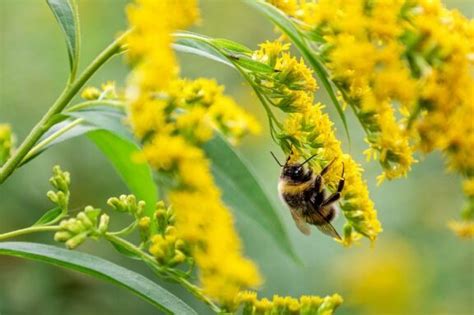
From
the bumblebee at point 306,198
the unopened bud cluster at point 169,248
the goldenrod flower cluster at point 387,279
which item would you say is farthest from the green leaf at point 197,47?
the goldenrod flower cluster at point 387,279

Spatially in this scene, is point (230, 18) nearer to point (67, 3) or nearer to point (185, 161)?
point (67, 3)

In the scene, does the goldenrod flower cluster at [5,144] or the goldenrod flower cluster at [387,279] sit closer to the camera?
the goldenrod flower cluster at [5,144]

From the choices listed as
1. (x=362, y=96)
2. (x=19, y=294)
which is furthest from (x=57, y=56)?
(x=362, y=96)

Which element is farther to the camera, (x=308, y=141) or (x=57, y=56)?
(x=57, y=56)

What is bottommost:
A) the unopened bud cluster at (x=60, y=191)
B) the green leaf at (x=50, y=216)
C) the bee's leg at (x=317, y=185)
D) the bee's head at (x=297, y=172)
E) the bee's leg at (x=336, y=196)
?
the green leaf at (x=50, y=216)

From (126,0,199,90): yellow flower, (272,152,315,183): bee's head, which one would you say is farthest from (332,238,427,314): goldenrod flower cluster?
(126,0,199,90): yellow flower

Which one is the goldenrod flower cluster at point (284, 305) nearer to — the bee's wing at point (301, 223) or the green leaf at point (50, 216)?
the green leaf at point (50, 216)

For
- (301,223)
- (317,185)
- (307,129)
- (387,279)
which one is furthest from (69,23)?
(387,279)
